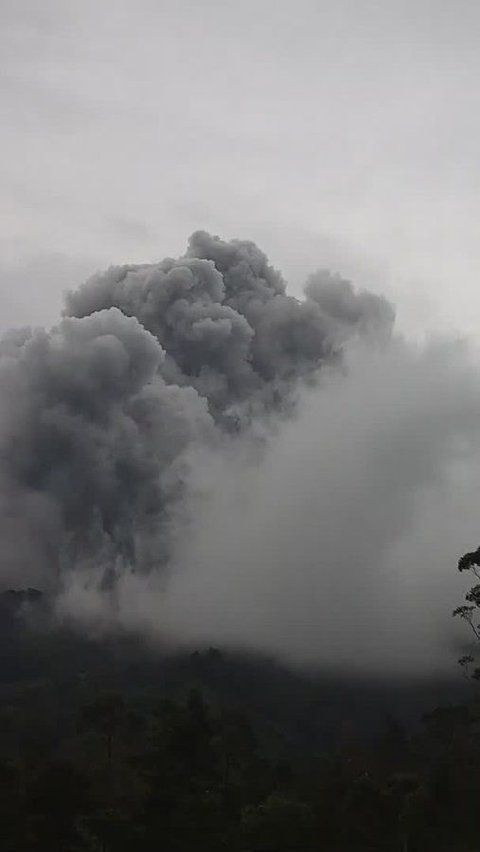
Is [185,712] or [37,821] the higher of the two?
[185,712]

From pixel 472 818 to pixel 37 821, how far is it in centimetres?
2565

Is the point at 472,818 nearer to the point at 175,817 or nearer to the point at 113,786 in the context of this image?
the point at 175,817

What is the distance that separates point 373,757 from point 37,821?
2032 inches

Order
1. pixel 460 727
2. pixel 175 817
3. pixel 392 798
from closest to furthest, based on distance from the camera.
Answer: pixel 175 817
pixel 392 798
pixel 460 727

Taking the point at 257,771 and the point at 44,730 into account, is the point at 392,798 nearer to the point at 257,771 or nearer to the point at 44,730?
the point at 257,771

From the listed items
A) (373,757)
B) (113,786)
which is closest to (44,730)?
(373,757)

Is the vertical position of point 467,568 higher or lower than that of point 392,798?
higher

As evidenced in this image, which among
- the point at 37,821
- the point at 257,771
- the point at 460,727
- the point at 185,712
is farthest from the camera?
the point at 460,727

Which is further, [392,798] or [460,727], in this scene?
[460,727]

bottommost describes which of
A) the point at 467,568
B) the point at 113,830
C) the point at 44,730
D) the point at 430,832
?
the point at 430,832

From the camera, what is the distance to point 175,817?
54.1 meters

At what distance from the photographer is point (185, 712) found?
70.1m

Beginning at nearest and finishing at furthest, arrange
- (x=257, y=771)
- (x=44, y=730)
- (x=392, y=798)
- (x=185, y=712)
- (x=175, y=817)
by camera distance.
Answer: (x=175, y=817) < (x=392, y=798) < (x=185, y=712) < (x=257, y=771) < (x=44, y=730)

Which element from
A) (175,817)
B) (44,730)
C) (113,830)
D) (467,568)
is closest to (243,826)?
(175,817)
